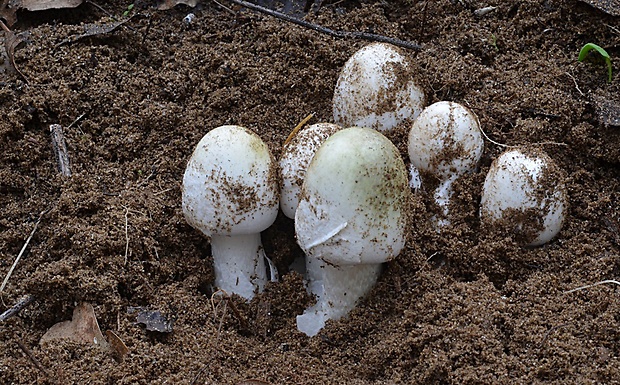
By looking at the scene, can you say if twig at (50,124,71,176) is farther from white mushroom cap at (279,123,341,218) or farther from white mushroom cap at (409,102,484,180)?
white mushroom cap at (409,102,484,180)

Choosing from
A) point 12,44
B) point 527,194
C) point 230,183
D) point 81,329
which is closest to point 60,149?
point 12,44

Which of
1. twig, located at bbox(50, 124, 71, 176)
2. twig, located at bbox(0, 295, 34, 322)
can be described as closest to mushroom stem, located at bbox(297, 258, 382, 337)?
twig, located at bbox(0, 295, 34, 322)

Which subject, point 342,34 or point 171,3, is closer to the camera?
point 342,34

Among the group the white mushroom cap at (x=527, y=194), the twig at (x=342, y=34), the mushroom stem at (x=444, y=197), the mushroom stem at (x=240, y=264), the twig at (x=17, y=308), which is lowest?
the mushroom stem at (x=240, y=264)

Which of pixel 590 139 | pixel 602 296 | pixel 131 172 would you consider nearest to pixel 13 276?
pixel 131 172

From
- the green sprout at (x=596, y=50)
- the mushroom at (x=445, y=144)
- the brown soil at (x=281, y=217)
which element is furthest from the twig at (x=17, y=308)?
the green sprout at (x=596, y=50)

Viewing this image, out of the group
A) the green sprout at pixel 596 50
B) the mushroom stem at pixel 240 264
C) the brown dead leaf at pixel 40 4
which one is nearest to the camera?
the mushroom stem at pixel 240 264

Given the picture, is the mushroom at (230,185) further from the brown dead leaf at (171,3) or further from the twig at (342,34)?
the brown dead leaf at (171,3)

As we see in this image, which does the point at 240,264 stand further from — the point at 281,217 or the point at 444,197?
the point at 444,197
